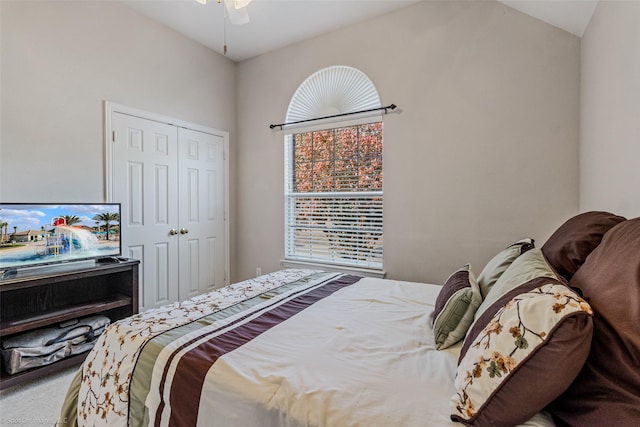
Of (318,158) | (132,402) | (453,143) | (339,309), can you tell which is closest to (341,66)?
(318,158)

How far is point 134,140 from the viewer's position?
306cm

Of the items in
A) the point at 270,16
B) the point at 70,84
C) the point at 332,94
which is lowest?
the point at 70,84

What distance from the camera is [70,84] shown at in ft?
8.57

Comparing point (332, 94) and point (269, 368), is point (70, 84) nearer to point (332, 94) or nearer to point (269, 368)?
point (332, 94)

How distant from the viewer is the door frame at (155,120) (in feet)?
9.33

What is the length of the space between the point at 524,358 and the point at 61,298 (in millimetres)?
3185

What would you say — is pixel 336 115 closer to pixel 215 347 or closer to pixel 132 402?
pixel 215 347

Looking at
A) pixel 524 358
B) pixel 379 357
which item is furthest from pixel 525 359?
pixel 379 357

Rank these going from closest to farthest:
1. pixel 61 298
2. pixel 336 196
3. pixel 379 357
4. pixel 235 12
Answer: pixel 379 357, pixel 235 12, pixel 61 298, pixel 336 196

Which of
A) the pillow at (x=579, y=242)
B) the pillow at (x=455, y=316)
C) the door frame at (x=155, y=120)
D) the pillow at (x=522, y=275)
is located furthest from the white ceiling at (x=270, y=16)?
the pillow at (x=455, y=316)

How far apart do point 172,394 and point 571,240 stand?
5.52ft

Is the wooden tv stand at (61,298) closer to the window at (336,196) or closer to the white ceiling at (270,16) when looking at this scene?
the window at (336,196)

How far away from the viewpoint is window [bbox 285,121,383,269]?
3.26 meters

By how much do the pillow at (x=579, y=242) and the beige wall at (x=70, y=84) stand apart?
3.34m
